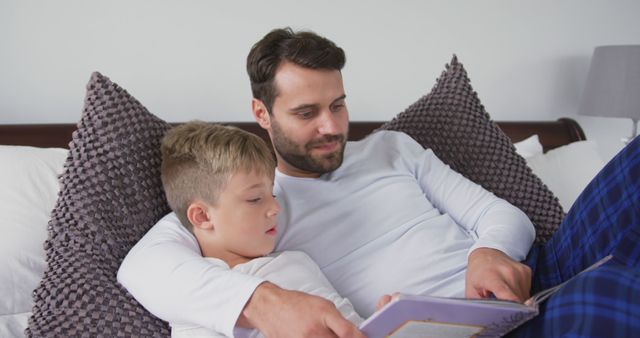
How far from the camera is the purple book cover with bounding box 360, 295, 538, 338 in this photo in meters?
0.69

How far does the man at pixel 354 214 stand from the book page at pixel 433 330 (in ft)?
0.55

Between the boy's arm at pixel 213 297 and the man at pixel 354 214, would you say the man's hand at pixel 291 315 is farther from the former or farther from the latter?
the man at pixel 354 214

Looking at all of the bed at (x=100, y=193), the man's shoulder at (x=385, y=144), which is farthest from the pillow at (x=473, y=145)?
the man's shoulder at (x=385, y=144)

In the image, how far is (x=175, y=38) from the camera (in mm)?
1809

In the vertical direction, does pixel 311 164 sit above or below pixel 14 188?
above

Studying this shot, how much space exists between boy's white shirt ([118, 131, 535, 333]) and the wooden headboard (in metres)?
0.57

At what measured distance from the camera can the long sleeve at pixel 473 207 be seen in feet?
3.63

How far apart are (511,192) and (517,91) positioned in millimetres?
1037

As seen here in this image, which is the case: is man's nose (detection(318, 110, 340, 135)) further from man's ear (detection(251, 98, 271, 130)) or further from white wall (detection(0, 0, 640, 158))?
white wall (detection(0, 0, 640, 158))

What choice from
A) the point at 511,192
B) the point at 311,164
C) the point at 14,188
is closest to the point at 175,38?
the point at 14,188

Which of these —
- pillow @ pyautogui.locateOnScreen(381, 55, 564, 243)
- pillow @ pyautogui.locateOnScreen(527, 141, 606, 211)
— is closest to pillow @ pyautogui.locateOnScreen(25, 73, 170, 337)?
pillow @ pyautogui.locateOnScreen(381, 55, 564, 243)

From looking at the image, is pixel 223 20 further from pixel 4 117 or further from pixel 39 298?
pixel 39 298

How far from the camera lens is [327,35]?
6.61 ft

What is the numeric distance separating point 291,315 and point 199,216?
0.32 meters
